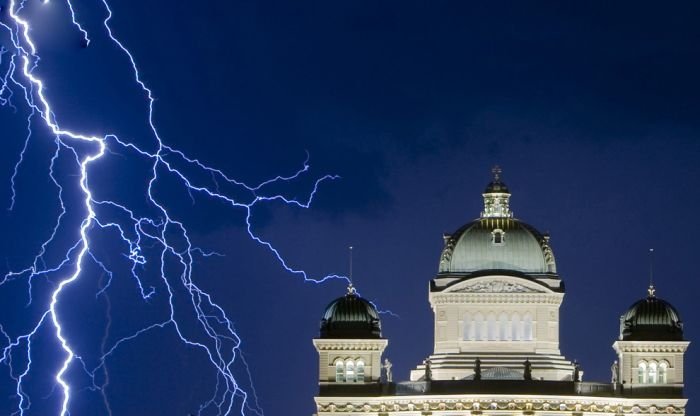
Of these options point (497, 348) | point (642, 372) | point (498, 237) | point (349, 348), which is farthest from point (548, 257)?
point (349, 348)

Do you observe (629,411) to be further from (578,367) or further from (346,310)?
(346,310)

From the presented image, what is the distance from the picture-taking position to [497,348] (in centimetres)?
14238

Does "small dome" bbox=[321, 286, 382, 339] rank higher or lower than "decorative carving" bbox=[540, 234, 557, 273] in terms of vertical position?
lower

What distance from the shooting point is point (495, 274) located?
142 metres

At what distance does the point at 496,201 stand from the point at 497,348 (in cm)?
916

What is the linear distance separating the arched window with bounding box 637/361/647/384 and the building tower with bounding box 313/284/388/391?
13.6 metres

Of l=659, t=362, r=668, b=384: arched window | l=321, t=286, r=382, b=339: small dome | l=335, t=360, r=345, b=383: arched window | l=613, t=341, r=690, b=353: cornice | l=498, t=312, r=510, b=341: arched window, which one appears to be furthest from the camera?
l=498, t=312, r=510, b=341: arched window

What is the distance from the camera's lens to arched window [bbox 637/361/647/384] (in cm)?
13862

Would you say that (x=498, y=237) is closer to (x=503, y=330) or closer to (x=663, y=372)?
(x=503, y=330)

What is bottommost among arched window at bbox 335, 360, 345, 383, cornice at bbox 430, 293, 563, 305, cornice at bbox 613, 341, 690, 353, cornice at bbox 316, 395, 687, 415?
cornice at bbox 316, 395, 687, 415

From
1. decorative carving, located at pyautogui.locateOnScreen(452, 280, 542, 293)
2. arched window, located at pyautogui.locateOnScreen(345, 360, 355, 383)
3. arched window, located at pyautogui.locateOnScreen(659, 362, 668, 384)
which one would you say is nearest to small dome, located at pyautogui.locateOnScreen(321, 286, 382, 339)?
arched window, located at pyautogui.locateOnScreen(345, 360, 355, 383)

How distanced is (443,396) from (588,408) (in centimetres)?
771

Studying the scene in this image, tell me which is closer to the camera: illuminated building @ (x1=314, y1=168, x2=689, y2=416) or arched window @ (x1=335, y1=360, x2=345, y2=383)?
illuminated building @ (x1=314, y1=168, x2=689, y2=416)

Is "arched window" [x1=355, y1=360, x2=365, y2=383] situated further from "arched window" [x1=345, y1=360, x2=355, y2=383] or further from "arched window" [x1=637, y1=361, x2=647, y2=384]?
"arched window" [x1=637, y1=361, x2=647, y2=384]
